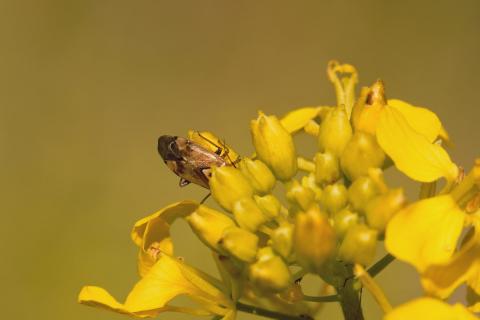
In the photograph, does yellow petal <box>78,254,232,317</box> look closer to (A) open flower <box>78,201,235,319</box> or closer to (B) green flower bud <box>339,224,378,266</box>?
(A) open flower <box>78,201,235,319</box>

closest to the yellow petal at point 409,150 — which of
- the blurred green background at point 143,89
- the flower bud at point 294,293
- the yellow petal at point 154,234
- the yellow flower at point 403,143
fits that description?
the yellow flower at point 403,143

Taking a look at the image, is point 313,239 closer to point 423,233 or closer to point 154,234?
point 423,233

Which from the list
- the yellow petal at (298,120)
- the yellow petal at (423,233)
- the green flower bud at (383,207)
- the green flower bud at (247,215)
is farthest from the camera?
the yellow petal at (298,120)

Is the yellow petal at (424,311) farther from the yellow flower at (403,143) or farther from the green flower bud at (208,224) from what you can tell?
the green flower bud at (208,224)

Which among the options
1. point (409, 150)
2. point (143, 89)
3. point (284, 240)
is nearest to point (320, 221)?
point (284, 240)

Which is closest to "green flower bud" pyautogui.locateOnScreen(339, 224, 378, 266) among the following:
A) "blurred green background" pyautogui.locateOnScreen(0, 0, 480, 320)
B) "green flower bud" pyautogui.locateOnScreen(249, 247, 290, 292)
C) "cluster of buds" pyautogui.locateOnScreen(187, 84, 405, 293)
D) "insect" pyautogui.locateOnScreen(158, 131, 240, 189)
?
"cluster of buds" pyautogui.locateOnScreen(187, 84, 405, 293)

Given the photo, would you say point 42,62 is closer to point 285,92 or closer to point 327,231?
point 285,92

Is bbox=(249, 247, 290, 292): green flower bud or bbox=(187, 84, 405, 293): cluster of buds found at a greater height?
bbox=(187, 84, 405, 293): cluster of buds
